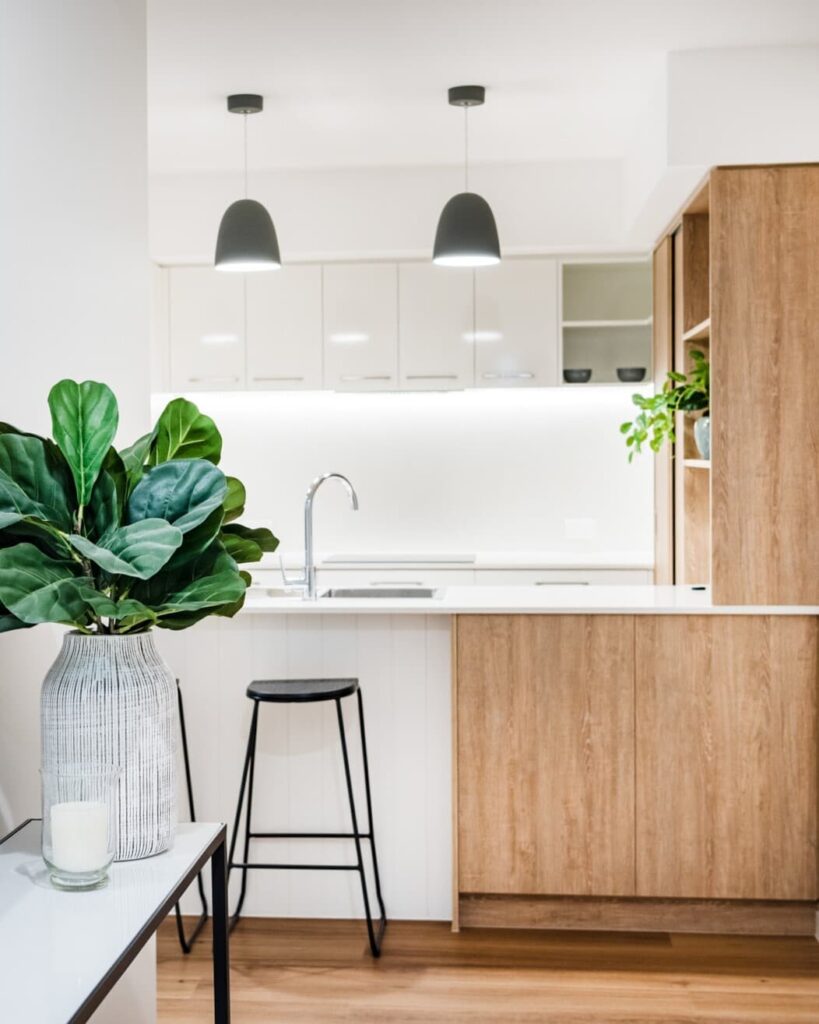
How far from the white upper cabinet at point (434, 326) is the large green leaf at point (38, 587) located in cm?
397

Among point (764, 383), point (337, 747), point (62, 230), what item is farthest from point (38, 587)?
point (764, 383)

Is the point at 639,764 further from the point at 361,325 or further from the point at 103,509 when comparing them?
the point at 361,325

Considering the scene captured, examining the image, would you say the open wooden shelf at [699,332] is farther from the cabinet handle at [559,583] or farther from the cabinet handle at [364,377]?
the cabinet handle at [364,377]

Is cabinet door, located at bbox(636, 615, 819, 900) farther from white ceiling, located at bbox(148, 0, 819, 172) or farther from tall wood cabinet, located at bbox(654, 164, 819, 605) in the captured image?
white ceiling, located at bbox(148, 0, 819, 172)

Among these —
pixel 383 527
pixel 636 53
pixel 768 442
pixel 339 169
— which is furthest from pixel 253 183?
pixel 768 442

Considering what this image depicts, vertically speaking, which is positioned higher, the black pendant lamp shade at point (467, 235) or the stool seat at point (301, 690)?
the black pendant lamp shade at point (467, 235)

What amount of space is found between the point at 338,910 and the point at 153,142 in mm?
3173

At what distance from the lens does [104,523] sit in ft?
5.49

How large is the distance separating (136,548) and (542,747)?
2.19 meters

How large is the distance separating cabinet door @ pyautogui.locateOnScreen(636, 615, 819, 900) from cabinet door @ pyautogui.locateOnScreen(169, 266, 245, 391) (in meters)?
2.84

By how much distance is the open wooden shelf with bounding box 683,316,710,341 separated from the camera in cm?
398

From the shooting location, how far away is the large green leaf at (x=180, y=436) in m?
1.82

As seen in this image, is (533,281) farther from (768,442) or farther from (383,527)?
(768,442)

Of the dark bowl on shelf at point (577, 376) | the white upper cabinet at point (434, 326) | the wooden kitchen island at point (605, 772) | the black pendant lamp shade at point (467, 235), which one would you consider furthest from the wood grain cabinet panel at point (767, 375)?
the white upper cabinet at point (434, 326)
